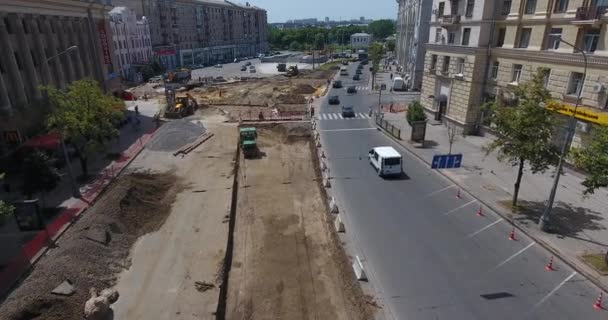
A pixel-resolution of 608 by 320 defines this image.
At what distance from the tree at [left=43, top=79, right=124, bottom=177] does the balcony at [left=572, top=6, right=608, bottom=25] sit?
38400 millimetres

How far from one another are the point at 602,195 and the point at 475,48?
63.8ft

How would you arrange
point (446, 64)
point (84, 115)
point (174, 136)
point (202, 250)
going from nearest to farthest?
point (202, 250) → point (84, 115) → point (174, 136) → point (446, 64)

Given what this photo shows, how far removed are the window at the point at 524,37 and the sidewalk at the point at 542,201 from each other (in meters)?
10.8

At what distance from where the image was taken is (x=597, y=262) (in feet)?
61.5

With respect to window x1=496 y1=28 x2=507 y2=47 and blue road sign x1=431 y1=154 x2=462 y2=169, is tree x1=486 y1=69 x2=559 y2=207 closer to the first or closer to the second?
blue road sign x1=431 y1=154 x2=462 y2=169

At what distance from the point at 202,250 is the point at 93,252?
5596 mm

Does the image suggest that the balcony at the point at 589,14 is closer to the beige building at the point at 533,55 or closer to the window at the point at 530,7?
the beige building at the point at 533,55

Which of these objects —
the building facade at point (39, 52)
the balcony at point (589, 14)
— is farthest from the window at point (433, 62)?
the building facade at point (39, 52)

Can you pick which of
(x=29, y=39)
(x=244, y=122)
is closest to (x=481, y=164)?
(x=244, y=122)

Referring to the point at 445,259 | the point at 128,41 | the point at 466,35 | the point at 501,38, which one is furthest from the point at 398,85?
the point at 128,41

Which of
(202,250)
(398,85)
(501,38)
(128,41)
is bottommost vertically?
(202,250)

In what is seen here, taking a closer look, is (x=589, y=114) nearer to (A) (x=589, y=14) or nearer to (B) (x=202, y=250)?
(A) (x=589, y=14)

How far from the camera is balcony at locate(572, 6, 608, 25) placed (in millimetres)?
27094

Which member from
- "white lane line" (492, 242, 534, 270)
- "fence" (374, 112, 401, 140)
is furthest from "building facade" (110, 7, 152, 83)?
"white lane line" (492, 242, 534, 270)
